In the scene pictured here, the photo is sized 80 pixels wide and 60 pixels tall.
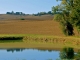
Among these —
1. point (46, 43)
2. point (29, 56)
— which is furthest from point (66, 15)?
point (29, 56)

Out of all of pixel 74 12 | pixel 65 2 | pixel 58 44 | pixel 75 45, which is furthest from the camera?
pixel 65 2

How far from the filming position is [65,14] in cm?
5684

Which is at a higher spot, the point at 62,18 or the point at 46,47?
the point at 62,18

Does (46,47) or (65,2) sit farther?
(65,2)

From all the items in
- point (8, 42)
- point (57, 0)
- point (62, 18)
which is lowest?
point (8, 42)

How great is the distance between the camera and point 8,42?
2034 inches

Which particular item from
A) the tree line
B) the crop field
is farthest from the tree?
the crop field

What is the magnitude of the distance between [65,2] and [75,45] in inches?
576

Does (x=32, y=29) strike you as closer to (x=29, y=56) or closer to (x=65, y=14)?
(x=65, y=14)

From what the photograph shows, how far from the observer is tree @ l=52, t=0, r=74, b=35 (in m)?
55.4

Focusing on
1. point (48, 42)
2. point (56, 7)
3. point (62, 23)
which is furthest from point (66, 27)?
point (48, 42)

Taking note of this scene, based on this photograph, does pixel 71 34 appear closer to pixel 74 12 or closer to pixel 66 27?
pixel 66 27

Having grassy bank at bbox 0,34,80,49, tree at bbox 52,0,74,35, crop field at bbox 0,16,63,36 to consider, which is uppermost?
tree at bbox 52,0,74,35

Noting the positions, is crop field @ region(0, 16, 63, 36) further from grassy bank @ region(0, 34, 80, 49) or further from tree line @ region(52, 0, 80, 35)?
grassy bank @ region(0, 34, 80, 49)
